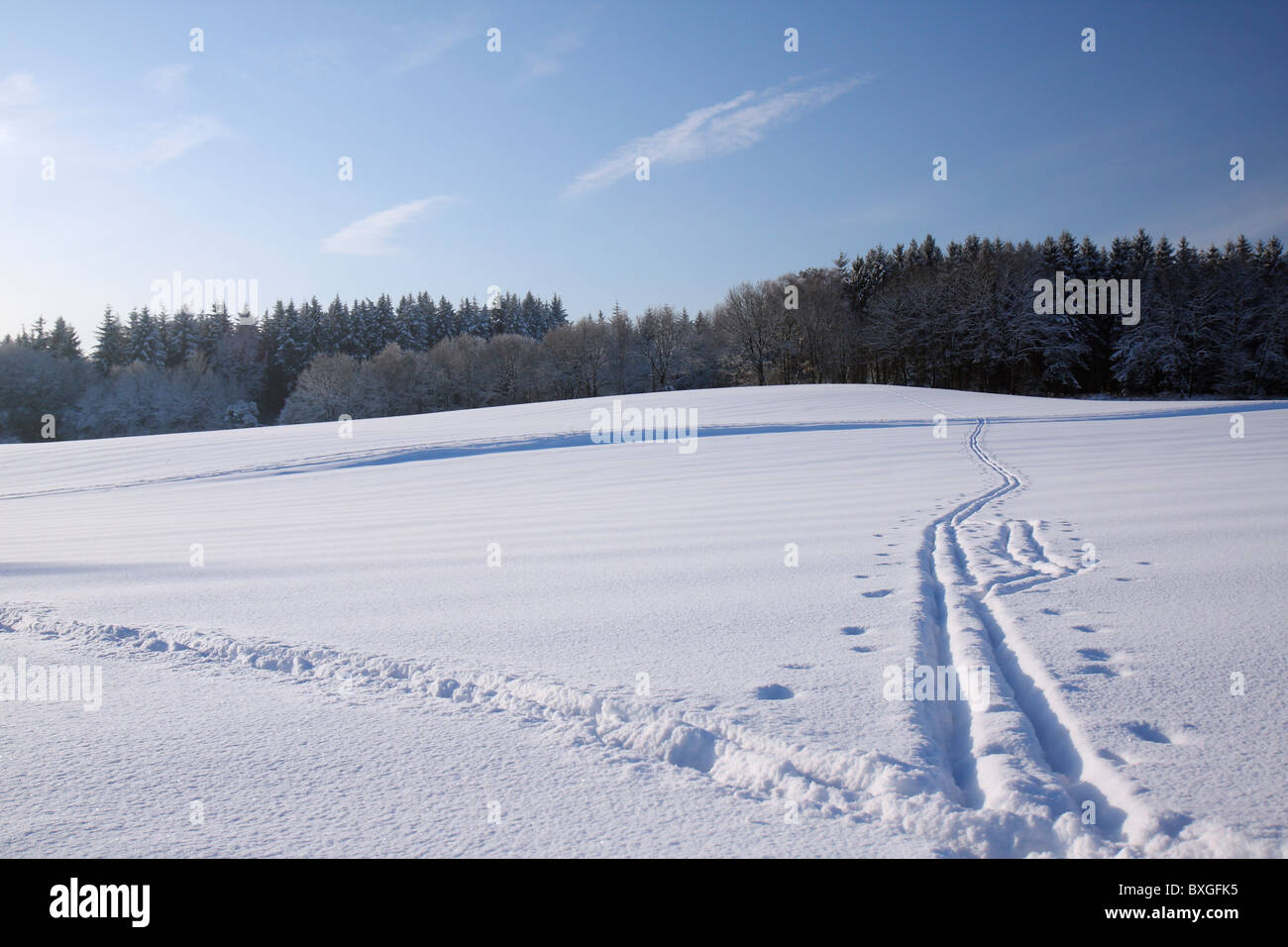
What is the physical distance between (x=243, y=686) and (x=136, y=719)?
1.39ft

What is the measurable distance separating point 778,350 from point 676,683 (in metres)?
48.9

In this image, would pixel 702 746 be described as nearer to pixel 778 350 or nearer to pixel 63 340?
pixel 778 350

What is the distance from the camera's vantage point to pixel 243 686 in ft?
10.4

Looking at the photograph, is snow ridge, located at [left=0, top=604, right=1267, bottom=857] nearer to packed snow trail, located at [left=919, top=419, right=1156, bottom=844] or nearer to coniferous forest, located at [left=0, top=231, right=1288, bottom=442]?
packed snow trail, located at [left=919, top=419, right=1156, bottom=844]

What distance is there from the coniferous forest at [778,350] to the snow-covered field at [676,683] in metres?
43.9

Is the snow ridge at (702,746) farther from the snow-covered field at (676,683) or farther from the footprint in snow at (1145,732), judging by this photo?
the footprint in snow at (1145,732)

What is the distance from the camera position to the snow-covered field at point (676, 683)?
1.99 meters

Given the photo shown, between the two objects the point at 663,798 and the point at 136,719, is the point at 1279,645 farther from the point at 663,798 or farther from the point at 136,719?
the point at 136,719

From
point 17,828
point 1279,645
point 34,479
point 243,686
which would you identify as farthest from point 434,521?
point 34,479

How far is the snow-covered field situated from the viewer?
1994 mm

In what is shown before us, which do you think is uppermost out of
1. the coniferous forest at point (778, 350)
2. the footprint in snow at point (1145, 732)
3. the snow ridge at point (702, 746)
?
the coniferous forest at point (778, 350)

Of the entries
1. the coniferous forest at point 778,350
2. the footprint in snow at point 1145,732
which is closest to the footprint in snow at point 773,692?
the footprint in snow at point 1145,732

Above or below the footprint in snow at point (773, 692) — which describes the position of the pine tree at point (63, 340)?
above

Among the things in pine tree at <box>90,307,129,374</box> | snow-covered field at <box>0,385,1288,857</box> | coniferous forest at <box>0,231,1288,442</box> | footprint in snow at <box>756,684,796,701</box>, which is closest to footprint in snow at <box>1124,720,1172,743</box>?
snow-covered field at <box>0,385,1288,857</box>
